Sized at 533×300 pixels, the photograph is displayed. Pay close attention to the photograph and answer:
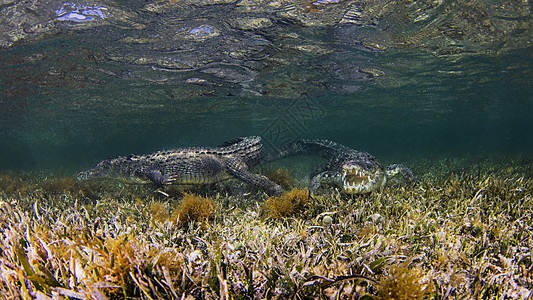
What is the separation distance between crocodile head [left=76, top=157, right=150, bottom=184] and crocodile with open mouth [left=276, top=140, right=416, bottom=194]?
4.48 m

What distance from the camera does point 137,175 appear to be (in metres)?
6.30

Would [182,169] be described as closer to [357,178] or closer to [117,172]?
[117,172]

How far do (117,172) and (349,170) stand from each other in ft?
18.7

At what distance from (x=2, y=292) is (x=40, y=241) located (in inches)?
26.7

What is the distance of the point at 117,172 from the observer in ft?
21.1

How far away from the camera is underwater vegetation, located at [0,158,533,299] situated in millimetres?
1949

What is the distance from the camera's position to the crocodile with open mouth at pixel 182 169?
19.9 ft

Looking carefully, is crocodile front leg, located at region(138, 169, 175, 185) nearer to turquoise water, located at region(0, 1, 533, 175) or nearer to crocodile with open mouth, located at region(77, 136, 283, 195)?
crocodile with open mouth, located at region(77, 136, 283, 195)

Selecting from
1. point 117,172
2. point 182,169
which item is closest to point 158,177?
point 182,169

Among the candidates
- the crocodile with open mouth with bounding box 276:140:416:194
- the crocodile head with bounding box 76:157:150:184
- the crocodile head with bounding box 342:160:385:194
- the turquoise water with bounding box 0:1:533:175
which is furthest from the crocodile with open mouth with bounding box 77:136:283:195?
the turquoise water with bounding box 0:1:533:175

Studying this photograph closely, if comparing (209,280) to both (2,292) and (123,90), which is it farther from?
(123,90)

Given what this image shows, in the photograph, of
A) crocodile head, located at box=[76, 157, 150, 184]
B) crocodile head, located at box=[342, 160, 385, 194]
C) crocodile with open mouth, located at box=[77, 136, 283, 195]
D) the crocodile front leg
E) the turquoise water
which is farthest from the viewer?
the turquoise water

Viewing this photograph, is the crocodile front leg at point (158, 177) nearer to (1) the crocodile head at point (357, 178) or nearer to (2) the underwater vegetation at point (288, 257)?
(2) the underwater vegetation at point (288, 257)

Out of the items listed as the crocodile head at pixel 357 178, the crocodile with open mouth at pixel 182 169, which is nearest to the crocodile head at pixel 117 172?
the crocodile with open mouth at pixel 182 169
